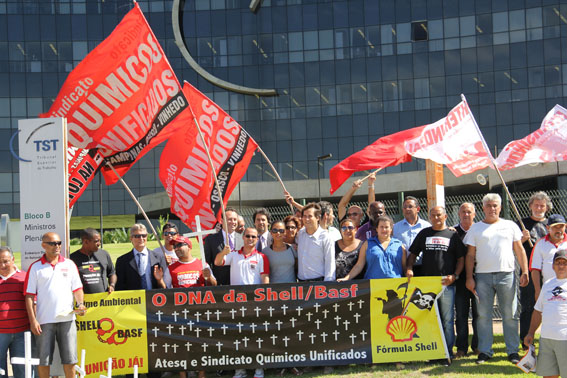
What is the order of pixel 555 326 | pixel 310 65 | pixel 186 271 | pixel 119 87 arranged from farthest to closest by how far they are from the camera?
pixel 310 65
pixel 119 87
pixel 186 271
pixel 555 326

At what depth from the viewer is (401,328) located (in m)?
8.05

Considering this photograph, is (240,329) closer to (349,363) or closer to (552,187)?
(349,363)

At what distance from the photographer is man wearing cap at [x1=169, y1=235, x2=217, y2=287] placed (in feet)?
26.5

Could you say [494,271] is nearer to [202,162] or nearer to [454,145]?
[454,145]

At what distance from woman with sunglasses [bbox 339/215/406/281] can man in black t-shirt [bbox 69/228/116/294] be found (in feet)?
9.50

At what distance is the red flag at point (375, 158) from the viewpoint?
10.1 meters

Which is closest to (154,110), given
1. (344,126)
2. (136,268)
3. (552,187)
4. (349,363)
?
(136,268)

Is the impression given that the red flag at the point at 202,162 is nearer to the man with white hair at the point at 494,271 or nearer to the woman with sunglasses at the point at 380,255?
the woman with sunglasses at the point at 380,255

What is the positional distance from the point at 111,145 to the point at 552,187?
27998 millimetres

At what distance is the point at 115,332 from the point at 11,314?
1229mm

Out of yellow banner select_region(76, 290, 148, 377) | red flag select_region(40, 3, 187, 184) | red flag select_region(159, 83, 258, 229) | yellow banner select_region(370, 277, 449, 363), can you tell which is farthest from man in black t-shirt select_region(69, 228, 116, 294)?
yellow banner select_region(370, 277, 449, 363)

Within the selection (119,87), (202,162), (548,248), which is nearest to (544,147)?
(548,248)

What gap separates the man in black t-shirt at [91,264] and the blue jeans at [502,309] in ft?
14.6

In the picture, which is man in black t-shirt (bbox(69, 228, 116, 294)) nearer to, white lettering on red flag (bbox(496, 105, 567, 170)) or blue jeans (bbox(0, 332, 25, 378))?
blue jeans (bbox(0, 332, 25, 378))
